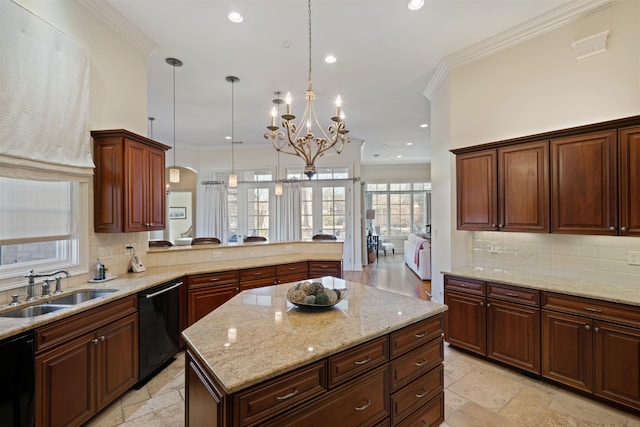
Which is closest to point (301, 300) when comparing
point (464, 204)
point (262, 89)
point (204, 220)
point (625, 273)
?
point (464, 204)

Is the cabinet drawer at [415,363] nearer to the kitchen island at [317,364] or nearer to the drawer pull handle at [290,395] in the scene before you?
the kitchen island at [317,364]

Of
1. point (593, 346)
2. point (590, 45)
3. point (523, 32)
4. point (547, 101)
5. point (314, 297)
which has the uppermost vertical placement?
point (523, 32)

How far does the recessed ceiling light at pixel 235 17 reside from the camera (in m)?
2.78

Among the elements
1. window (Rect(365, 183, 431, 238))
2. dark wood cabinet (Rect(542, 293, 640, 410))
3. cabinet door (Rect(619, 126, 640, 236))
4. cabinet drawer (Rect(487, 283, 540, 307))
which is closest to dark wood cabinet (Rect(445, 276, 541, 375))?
cabinet drawer (Rect(487, 283, 540, 307))

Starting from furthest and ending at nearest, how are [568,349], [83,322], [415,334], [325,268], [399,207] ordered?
[399,207], [325,268], [568,349], [83,322], [415,334]

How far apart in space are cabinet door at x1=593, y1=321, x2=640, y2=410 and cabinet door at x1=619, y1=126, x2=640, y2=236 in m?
0.76

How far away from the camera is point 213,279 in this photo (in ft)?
10.9

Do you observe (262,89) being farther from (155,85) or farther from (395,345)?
(395,345)

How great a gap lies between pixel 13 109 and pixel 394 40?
3397 millimetres

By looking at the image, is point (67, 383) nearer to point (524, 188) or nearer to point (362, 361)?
point (362, 361)

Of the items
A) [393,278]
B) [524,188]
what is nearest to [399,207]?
[393,278]

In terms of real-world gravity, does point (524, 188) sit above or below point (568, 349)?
above

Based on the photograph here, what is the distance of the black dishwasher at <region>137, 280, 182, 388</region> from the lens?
2562 mm

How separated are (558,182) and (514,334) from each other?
4.73ft
